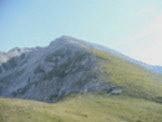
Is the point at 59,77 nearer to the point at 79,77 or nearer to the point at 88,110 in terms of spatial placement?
the point at 79,77

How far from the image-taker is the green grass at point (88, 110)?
54.1 meters

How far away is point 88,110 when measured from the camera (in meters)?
66.7

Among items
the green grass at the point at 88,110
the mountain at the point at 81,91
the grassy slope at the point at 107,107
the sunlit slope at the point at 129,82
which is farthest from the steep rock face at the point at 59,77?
the green grass at the point at 88,110

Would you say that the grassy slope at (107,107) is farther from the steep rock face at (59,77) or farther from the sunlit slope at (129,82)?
the steep rock face at (59,77)

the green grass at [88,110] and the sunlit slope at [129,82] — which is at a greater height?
the sunlit slope at [129,82]

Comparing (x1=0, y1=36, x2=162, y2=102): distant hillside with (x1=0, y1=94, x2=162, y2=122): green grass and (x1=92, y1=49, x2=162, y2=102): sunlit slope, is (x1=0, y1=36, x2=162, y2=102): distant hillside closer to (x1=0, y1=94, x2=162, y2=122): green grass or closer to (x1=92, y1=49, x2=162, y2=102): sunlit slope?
(x1=92, y1=49, x2=162, y2=102): sunlit slope

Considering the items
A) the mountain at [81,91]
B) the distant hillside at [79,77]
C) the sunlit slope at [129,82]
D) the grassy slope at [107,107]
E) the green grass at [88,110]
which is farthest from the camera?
the distant hillside at [79,77]

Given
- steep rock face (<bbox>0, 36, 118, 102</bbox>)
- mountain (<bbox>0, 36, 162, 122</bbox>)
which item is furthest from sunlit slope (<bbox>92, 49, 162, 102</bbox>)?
steep rock face (<bbox>0, 36, 118, 102</bbox>)

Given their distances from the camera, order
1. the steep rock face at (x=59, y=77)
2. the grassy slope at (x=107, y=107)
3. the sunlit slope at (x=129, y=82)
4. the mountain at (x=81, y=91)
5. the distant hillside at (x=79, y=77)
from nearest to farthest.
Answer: the grassy slope at (x=107, y=107) → the mountain at (x=81, y=91) → the sunlit slope at (x=129, y=82) → the distant hillside at (x=79, y=77) → the steep rock face at (x=59, y=77)

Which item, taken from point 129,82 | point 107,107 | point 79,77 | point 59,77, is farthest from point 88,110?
point 59,77

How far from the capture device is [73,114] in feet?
194

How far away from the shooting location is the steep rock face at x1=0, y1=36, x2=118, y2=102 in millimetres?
97569

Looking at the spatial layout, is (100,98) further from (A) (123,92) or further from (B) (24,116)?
(B) (24,116)

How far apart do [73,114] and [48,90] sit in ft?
201
